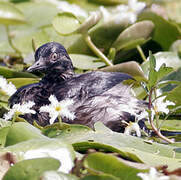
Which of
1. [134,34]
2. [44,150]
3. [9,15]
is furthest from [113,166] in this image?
[9,15]

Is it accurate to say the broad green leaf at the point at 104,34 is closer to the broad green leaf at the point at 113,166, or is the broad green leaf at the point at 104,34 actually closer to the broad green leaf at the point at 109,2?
the broad green leaf at the point at 113,166

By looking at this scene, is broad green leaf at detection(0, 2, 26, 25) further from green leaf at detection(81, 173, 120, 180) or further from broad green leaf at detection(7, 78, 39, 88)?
green leaf at detection(81, 173, 120, 180)

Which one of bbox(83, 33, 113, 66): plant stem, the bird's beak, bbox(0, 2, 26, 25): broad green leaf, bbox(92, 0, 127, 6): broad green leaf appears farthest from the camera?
bbox(92, 0, 127, 6): broad green leaf

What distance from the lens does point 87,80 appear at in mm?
3277

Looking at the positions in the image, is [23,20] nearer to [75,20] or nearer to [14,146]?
[75,20]

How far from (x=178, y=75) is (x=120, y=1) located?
3.15m

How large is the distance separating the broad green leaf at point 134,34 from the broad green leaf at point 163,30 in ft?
0.46

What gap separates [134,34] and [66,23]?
67 centimetres

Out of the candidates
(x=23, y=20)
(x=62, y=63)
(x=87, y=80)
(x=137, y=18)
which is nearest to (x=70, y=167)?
(x=87, y=80)

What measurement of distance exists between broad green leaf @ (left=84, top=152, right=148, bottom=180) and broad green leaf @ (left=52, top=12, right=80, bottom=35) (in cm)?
182

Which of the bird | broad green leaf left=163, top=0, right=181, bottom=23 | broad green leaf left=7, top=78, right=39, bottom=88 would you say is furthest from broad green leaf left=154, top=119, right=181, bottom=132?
broad green leaf left=163, top=0, right=181, bottom=23

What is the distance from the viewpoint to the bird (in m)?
3.12

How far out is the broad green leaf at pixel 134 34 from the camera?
427 centimetres

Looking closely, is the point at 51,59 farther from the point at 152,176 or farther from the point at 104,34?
the point at 152,176
